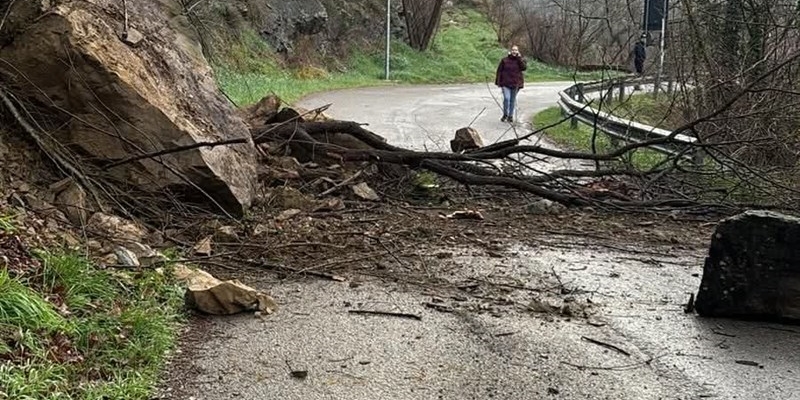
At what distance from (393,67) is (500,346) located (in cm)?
3536

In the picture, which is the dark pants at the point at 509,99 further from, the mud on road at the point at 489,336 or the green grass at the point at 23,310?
the green grass at the point at 23,310

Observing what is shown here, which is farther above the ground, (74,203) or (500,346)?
(74,203)

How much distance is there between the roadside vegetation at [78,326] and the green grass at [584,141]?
22.2 feet

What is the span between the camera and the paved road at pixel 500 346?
14.4 ft

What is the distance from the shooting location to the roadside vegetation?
4.02 meters

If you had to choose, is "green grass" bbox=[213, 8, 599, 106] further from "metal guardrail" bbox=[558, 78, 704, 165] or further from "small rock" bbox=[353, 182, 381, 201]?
"small rock" bbox=[353, 182, 381, 201]

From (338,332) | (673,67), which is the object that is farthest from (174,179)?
(673,67)

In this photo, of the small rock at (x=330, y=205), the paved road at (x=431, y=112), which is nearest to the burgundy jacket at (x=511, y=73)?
the paved road at (x=431, y=112)

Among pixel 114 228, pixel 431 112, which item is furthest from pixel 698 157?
pixel 431 112

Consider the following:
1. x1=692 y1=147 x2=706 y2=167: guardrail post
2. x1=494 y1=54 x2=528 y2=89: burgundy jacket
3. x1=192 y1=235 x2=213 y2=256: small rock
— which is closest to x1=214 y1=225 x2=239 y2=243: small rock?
x1=192 y1=235 x2=213 y2=256: small rock

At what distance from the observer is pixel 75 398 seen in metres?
3.93

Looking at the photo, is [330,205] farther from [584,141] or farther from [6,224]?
[584,141]

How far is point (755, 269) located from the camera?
5484 mm

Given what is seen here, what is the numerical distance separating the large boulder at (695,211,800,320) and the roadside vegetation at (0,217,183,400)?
3.63m
